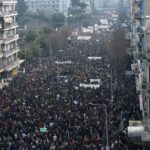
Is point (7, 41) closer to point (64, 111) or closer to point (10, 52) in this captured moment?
point (10, 52)

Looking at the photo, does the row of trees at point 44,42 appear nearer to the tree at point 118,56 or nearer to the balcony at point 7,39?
the balcony at point 7,39

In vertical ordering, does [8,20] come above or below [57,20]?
above

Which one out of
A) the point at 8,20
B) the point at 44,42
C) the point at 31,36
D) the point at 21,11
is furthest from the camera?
the point at 21,11

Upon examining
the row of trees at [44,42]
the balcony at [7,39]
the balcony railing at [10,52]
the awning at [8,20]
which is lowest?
the row of trees at [44,42]

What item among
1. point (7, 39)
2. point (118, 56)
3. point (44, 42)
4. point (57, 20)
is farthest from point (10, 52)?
point (57, 20)

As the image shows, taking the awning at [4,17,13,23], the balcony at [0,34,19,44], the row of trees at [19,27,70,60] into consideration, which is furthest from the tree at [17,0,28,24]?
the awning at [4,17,13,23]

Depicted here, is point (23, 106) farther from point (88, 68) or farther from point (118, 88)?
point (88, 68)

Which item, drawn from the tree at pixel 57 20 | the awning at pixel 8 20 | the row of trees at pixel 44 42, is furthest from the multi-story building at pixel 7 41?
the tree at pixel 57 20
